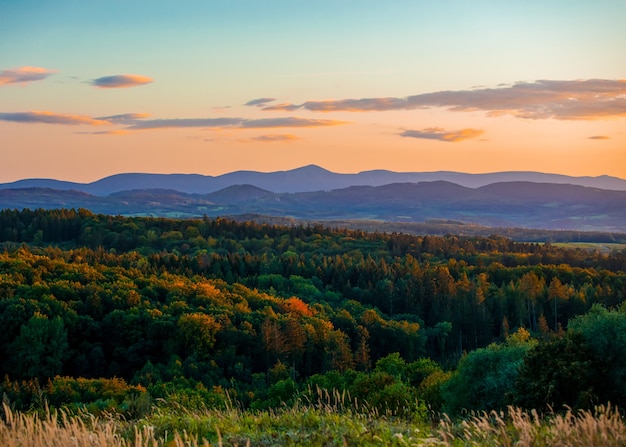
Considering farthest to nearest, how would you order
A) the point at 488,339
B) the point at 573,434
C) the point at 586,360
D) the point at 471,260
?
the point at 471,260
the point at 488,339
the point at 586,360
the point at 573,434

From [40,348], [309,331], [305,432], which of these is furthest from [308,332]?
[305,432]

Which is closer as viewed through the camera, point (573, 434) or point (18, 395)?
point (573, 434)

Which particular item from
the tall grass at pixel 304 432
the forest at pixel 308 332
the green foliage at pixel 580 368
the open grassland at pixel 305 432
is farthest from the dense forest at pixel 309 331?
the tall grass at pixel 304 432

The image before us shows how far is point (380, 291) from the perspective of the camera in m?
121

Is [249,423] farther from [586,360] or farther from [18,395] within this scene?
[18,395]

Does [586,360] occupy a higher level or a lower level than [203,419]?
lower

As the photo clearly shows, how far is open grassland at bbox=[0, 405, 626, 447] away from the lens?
1039 cm

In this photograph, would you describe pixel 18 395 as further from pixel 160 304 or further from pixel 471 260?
pixel 471 260

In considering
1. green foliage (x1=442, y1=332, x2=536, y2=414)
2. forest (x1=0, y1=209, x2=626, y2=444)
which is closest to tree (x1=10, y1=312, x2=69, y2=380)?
forest (x1=0, y1=209, x2=626, y2=444)

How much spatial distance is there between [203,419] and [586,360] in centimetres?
1806

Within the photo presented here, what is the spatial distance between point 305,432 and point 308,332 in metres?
71.5

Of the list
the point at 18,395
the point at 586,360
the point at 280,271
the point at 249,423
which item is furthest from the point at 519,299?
the point at 249,423

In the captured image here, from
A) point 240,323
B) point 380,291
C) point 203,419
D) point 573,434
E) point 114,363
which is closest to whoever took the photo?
point 573,434

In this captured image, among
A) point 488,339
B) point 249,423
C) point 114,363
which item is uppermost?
point 249,423
